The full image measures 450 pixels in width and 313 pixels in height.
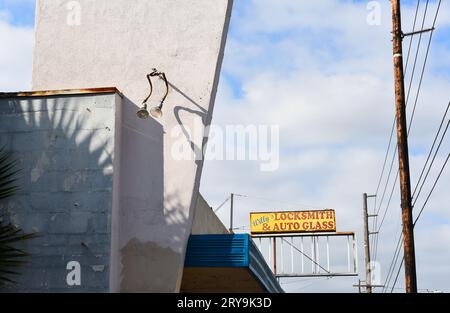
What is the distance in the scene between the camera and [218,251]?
1430 centimetres

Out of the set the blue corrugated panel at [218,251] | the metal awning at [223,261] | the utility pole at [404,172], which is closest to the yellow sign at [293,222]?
the utility pole at [404,172]

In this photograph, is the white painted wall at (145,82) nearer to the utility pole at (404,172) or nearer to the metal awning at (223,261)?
the metal awning at (223,261)

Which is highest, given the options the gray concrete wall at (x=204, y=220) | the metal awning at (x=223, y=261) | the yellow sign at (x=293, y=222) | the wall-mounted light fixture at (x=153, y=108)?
the yellow sign at (x=293, y=222)

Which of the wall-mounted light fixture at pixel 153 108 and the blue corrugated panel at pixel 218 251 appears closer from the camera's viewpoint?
the wall-mounted light fixture at pixel 153 108

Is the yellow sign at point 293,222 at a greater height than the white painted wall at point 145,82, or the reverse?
the yellow sign at point 293,222

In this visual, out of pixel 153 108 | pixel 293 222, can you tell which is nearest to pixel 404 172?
pixel 153 108

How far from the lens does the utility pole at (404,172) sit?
19.3 meters

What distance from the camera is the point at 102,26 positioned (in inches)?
605

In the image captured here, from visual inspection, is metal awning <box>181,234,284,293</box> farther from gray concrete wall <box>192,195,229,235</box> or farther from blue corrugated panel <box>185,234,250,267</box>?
gray concrete wall <box>192,195,229,235</box>

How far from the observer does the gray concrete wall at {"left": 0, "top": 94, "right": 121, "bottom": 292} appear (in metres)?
13.3

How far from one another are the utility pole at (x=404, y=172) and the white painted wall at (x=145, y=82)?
7.42m

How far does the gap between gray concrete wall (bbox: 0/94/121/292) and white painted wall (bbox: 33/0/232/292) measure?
397 millimetres
